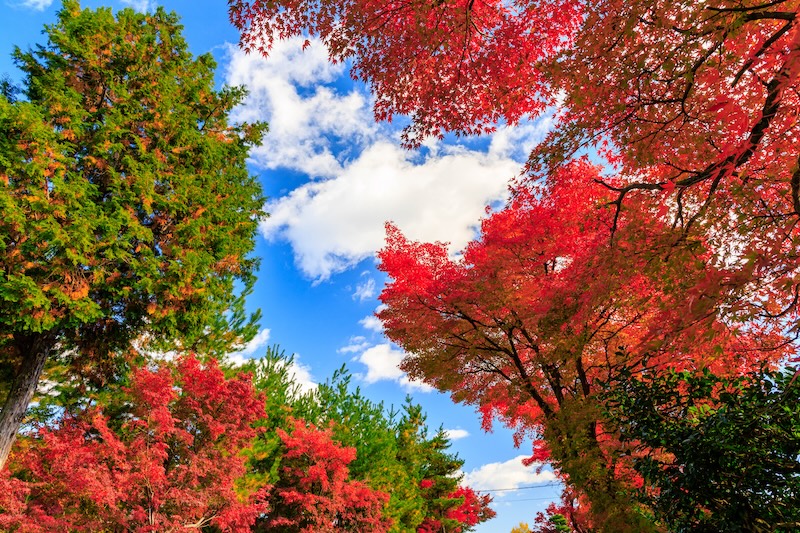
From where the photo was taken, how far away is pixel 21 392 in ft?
25.6

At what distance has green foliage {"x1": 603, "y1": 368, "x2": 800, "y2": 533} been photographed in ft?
12.3

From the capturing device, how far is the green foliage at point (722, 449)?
3746mm

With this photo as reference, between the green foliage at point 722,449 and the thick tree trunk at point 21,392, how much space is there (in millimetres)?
9773

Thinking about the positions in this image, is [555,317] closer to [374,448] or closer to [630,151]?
[630,151]

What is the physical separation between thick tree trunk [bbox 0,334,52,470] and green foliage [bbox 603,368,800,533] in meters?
9.77

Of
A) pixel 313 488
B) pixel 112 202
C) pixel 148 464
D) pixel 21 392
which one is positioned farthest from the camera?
pixel 313 488

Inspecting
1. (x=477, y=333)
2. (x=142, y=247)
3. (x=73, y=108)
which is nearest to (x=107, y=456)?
(x=142, y=247)

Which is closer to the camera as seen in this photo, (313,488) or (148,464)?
(148,464)

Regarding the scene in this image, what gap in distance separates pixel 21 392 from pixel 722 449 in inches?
414

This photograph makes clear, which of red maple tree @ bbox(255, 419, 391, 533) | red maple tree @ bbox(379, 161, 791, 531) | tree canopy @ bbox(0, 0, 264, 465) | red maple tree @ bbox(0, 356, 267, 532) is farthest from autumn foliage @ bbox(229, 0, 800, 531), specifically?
red maple tree @ bbox(255, 419, 391, 533)

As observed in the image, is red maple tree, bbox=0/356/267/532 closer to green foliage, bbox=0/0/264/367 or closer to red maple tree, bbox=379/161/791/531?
green foliage, bbox=0/0/264/367

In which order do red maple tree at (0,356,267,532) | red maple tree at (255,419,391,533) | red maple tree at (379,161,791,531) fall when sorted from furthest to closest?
1. red maple tree at (255,419,391,533)
2. red maple tree at (0,356,267,532)
3. red maple tree at (379,161,791,531)

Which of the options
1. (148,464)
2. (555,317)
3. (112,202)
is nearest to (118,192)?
(112,202)

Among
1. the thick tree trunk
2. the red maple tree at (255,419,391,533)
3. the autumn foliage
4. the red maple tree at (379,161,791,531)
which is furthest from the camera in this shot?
the red maple tree at (255,419,391,533)
